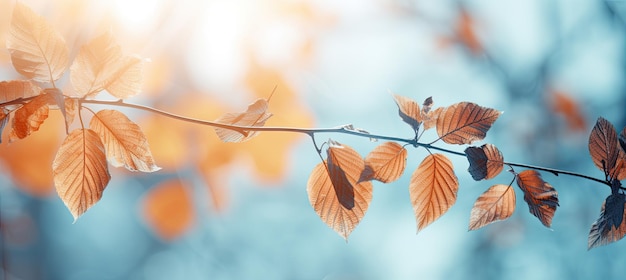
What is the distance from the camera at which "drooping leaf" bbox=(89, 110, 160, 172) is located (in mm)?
200

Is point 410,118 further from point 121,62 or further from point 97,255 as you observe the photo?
point 97,255

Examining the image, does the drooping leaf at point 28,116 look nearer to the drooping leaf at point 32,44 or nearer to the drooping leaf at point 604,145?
the drooping leaf at point 32,44

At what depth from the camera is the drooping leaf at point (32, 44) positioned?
0.19 meters

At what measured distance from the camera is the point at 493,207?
0.23 metres

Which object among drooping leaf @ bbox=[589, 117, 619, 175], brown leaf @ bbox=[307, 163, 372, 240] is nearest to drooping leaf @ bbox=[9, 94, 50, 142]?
brown leaf @ bbox=[307, 163, 372, 240]

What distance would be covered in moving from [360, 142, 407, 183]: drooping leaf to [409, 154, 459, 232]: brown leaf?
10mm

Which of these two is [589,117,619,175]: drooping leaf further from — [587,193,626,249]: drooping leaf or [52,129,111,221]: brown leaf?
[52,129,111,221]: brown leaf

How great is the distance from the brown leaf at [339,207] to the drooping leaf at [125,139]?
0.07 meters

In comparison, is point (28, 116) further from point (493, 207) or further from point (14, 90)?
point (493, 207)

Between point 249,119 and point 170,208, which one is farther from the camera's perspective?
point 170,208

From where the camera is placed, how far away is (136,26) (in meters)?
1.00

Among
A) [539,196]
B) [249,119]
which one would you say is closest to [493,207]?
[539,196]

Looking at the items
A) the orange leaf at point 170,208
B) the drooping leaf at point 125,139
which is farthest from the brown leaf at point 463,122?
the orange leaf at point 170,208

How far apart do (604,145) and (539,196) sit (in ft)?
0.15
